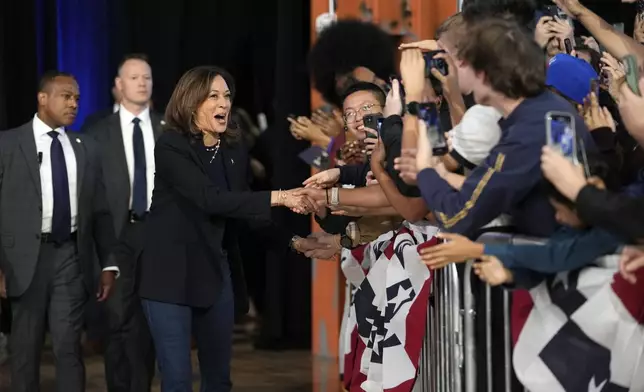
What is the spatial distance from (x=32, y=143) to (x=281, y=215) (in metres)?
2.61

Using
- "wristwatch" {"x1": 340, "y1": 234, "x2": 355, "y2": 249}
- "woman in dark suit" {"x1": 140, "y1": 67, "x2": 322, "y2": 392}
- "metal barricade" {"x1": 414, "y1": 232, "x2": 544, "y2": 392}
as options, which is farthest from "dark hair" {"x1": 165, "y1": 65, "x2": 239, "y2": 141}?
Result: "metal barricade" {"x1": 414, "y1": 232, "x2": 544, "y2": 392}

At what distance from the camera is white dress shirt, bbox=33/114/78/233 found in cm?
582

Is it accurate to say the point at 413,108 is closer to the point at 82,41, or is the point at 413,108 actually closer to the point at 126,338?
the point at 126,338

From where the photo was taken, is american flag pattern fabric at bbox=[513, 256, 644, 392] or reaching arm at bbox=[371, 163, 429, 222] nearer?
american flag pattern fabric at bbox=[513, 256, 644, 392]

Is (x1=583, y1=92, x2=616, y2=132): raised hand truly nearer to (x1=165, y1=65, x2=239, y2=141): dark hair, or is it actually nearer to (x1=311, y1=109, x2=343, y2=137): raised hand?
(x1=165, y1=65, x2=239, y2=141): dark hair

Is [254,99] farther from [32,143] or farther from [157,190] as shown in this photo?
[157,190]

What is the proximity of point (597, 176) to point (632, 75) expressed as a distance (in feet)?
0.99

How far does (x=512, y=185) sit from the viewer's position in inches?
123

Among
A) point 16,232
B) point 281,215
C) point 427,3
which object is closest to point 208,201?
point 16,232

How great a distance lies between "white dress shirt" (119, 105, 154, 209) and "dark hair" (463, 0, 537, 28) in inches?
117

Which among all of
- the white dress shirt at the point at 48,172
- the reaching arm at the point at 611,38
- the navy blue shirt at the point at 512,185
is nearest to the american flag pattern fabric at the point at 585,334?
the navy blue shirt at the point at 512,185

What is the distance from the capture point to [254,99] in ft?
29.5

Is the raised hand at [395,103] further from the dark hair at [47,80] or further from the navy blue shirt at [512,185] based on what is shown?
the dark hair at [47,80]

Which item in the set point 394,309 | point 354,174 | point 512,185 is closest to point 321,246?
point 354,174
